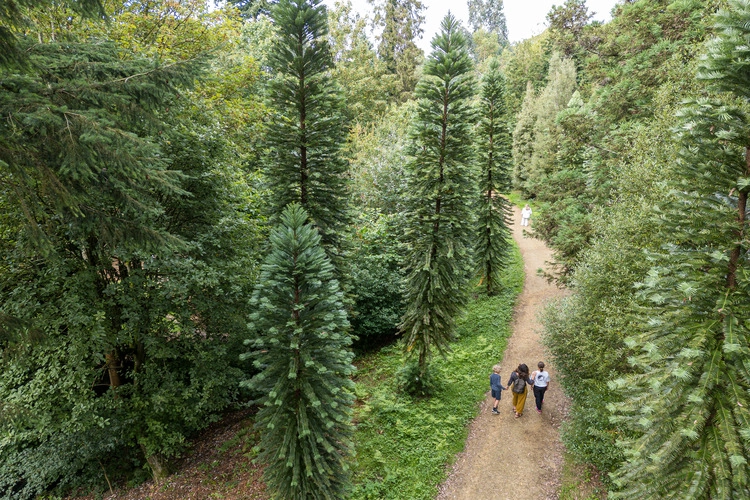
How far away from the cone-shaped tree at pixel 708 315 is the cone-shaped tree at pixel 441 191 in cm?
538

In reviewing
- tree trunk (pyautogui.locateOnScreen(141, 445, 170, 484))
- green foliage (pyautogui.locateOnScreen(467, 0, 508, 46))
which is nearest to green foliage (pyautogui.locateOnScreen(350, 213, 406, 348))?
tree trunk (pyautogui.locateOnScreen(141, 445, 170, 484))

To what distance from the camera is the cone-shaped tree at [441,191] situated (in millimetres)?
10172

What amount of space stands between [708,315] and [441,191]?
6592 millimetres

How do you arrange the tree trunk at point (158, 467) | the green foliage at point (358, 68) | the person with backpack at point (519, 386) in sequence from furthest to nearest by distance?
the green foliage at point (358, 68) < the person with backpack at point (519, 386) < the tree trunk at point (158, 467)

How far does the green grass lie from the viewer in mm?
9289

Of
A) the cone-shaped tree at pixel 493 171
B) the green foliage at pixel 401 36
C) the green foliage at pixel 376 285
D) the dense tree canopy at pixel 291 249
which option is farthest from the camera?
the green foliage at pixel 401 36

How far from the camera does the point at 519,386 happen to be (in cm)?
1099

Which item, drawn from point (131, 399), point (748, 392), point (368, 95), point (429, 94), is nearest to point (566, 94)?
point (368, 95)

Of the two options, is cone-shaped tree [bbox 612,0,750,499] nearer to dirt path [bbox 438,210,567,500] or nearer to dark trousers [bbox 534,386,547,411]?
dirt path [bbox 438,210,567,500]

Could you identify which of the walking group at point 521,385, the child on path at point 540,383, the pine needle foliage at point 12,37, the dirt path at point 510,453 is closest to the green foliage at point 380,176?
the walking group at point 521,385

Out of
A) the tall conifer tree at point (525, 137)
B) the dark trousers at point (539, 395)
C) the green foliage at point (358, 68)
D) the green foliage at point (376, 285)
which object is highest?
the green foliage at point (358, 68)

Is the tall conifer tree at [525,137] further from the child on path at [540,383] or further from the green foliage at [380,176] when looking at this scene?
the child on path at [540,383]

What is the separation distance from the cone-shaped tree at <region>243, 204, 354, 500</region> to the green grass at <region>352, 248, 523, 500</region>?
161cm

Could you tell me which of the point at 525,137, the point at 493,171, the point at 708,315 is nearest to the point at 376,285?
the point at 493,171
